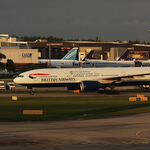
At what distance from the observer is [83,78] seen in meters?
56.8

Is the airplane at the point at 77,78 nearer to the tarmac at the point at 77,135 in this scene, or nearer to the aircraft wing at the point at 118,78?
the aircraft wing at the point at 118,78

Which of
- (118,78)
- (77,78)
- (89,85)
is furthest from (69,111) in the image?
(118,78)

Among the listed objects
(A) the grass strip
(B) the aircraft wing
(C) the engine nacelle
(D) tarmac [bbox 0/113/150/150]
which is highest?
(B) the aircraft wing

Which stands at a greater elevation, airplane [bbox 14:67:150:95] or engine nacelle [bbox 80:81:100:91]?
airplane [bbox 14:67:150:95]

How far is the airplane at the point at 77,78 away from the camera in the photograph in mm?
55594

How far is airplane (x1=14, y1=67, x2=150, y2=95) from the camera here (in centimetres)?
5559

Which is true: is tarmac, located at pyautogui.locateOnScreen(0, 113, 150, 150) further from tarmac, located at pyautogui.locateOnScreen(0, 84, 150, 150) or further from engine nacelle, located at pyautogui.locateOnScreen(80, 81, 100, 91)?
engine nacelle, located at pyautogui.locateOnScreen(80, 81, 100, 91)

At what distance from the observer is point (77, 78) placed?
56.6 metres

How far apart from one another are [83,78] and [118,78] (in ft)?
20.7

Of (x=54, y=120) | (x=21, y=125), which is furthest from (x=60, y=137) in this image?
(x=54, y=120)

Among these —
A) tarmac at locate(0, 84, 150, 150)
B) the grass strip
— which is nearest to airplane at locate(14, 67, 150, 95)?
the grass strip

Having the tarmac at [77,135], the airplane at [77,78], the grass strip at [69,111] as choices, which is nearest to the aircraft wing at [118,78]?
the airplane at [77,78]

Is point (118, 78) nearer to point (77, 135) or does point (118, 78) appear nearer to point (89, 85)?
point (89, 85)

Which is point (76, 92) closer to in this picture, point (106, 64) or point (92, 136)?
point (92, 136)
